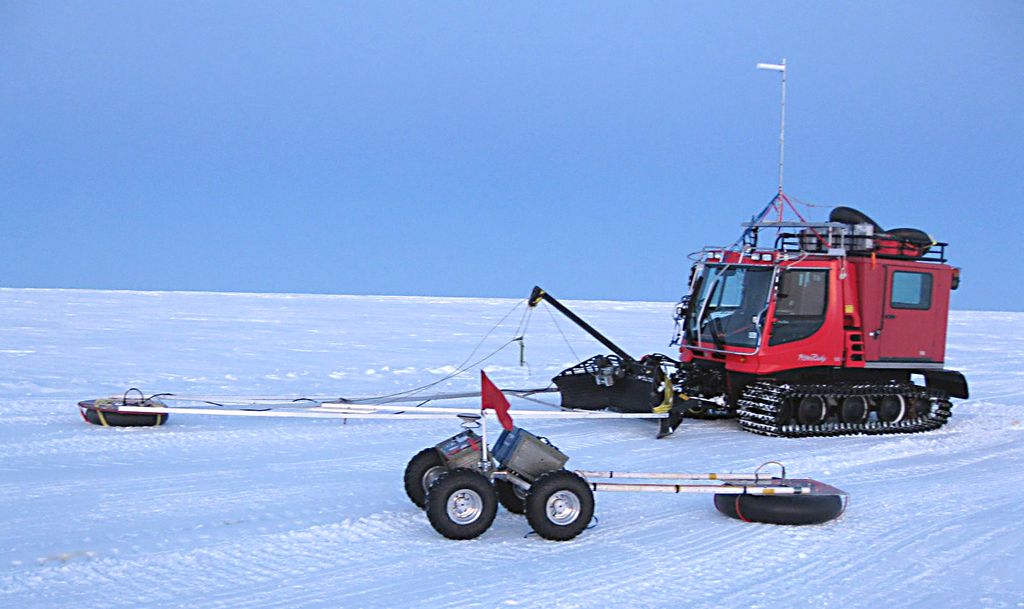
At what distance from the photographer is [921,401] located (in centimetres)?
1161

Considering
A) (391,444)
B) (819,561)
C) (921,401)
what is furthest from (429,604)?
(921,401)

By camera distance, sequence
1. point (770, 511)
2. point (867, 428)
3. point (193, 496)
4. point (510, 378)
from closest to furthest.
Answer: point (770, 511) → point (193, 496) → point (867, 428) → point (510, 378)

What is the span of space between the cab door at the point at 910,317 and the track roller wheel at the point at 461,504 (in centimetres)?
685

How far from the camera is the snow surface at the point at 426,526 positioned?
17.1 feet

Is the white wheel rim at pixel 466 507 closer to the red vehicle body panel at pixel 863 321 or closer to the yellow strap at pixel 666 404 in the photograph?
the yellow strap at pixel 666 404

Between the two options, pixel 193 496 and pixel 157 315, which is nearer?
pixel 193 496

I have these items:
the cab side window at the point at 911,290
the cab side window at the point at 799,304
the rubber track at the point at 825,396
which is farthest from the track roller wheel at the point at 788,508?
the cab side window at the point at 911,290

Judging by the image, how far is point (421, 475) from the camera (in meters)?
6.76

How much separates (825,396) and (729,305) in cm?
151

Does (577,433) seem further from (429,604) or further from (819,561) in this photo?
(429,604)

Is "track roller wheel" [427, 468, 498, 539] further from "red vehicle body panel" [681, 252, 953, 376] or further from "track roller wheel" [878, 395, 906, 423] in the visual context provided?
"track roller wheel" [878, 395, 906, 423]

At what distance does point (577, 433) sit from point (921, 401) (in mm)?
4253

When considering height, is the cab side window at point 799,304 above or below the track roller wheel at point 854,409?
above

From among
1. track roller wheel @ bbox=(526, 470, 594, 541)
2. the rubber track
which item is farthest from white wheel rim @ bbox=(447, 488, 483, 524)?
the rubber track
